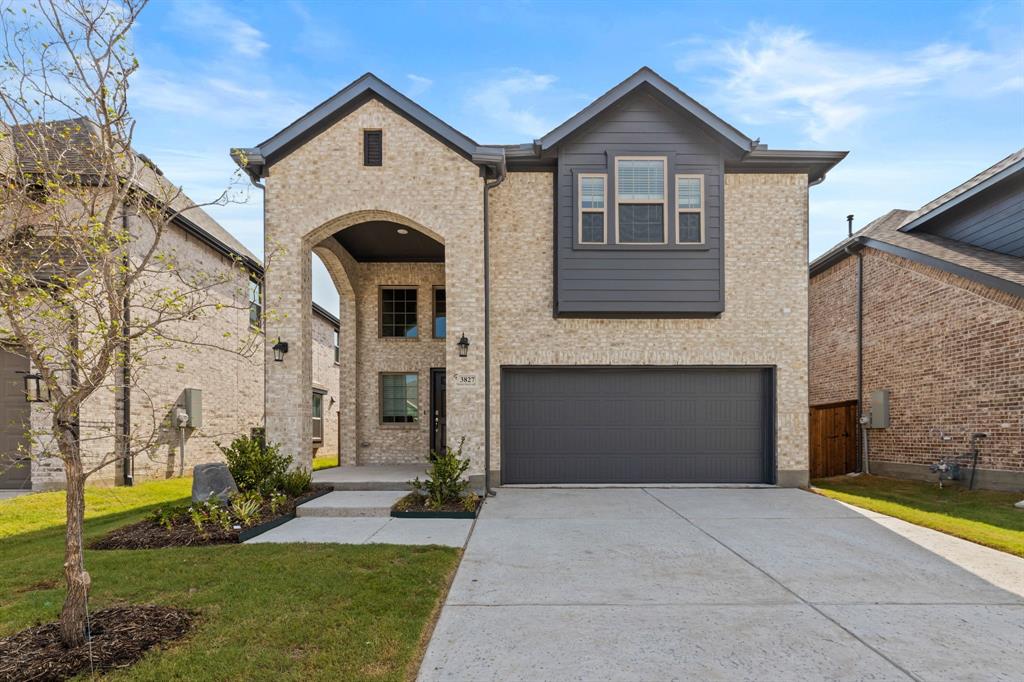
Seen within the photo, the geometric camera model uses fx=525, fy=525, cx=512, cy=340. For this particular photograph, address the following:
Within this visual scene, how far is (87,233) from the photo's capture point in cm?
361

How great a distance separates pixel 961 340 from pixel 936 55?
589 centimetres

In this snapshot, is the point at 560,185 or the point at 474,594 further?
the point at 560,185

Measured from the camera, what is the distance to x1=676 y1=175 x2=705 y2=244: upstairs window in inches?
396

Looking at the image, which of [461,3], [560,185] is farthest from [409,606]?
[461,3]

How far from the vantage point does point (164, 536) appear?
6316mm

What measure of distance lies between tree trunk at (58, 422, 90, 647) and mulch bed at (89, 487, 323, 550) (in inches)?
103

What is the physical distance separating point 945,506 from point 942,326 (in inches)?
163

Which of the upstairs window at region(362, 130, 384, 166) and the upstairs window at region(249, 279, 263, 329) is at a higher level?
the upstairs window at region(362, 130, 384, 166)

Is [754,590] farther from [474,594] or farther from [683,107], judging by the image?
[683,107]

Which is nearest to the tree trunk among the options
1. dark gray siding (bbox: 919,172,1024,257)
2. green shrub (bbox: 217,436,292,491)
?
green shrub (bbox: 217,436,292,491)

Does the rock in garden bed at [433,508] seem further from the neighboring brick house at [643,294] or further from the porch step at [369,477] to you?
the neighboring brick house at [643,294]

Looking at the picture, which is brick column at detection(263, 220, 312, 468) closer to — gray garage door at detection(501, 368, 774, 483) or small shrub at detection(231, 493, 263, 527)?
small shrub at detection(231, 493, 263, 527)

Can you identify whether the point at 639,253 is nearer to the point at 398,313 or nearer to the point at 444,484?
the point at 444,484

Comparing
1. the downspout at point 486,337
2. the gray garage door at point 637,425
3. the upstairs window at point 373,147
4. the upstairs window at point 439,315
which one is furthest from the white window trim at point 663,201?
→ the upstairs window at point 439,315
